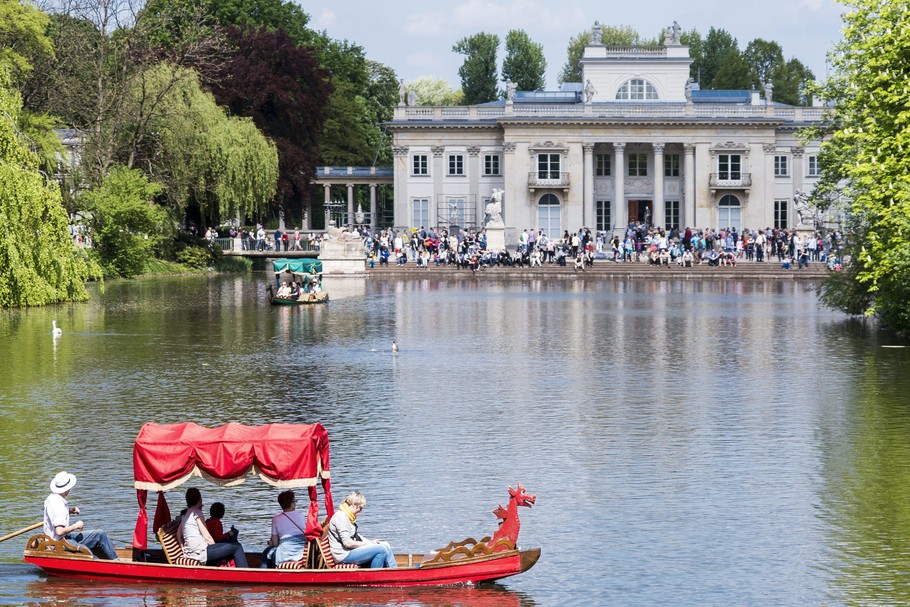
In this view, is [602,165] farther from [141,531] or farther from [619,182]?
[141,531]

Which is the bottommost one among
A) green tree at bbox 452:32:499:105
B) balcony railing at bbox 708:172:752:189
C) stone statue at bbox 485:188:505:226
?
stone statue at bbox 485:188:505:226

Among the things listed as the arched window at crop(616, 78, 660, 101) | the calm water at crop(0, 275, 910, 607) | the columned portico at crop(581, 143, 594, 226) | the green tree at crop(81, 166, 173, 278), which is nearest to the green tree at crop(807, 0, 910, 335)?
the calm water at crop(0, 275, 910, 607)

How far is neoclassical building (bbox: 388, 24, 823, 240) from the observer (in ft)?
325

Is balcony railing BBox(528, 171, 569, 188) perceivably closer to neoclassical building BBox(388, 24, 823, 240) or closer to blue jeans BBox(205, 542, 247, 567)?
neoclassical building BBox(388, 24, 823, 240)

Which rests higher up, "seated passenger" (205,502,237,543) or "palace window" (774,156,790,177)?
"palace window" (774,156,790,177)

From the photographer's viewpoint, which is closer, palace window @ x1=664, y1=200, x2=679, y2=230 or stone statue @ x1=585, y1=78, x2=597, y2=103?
stone statue @ x1=585, y1=78, x2=597, y2=103

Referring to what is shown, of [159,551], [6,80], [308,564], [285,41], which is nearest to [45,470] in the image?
[159,551]

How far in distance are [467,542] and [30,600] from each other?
447 centimetres

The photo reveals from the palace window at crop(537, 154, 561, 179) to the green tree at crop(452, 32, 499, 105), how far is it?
36516 millimetres

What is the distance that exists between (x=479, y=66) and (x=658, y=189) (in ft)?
134

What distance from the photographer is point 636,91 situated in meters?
102

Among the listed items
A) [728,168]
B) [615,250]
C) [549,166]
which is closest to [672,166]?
[728,168]

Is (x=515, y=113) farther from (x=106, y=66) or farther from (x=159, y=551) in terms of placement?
(x=159, y=551)

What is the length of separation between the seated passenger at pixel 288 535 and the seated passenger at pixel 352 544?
0.32 meters
